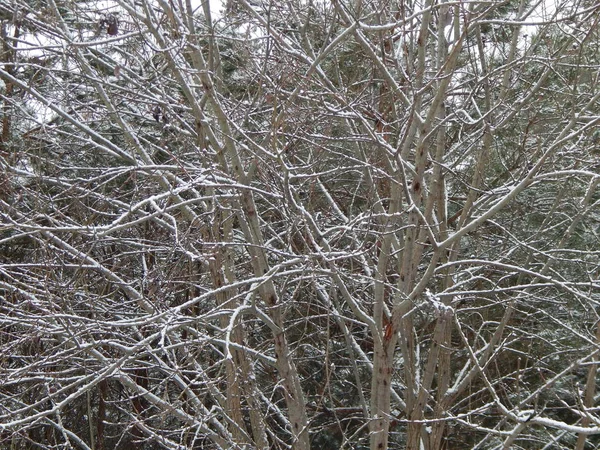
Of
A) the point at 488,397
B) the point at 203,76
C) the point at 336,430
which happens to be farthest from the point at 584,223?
the point at 203,76

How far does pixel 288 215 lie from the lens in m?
5.52

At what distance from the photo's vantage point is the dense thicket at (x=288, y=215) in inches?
200

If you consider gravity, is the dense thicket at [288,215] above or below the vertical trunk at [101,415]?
above

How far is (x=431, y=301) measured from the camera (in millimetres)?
5082

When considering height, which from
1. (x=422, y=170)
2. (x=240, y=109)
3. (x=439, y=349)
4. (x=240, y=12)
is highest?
(x=240, y=12)

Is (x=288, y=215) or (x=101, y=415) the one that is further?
(x=101, y=415)

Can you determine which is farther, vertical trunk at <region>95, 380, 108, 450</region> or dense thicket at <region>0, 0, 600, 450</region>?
vertical trunk at <region>95, 380, 108, 450</region>

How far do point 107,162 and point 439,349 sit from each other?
4.63m

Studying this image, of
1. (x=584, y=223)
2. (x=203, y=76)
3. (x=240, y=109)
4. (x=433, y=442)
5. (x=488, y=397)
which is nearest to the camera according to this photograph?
(x=203, y=76)

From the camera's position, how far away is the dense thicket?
5.07 m

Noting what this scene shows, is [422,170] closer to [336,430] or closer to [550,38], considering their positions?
[550,38]

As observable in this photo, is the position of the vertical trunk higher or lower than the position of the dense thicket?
lower

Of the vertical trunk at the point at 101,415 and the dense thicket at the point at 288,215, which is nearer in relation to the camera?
the dense thicket at the point at 288,215

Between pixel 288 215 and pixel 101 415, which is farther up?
pixel 288 215
